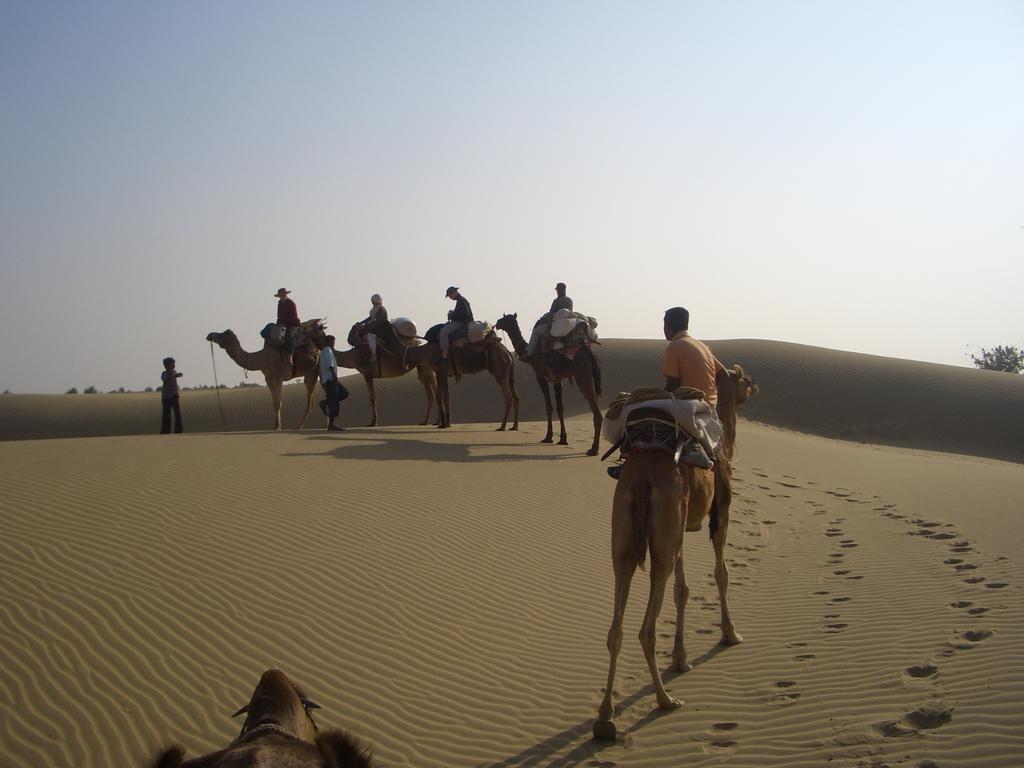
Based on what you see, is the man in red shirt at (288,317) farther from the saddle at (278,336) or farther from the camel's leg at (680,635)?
the camel's leg at (680,635)

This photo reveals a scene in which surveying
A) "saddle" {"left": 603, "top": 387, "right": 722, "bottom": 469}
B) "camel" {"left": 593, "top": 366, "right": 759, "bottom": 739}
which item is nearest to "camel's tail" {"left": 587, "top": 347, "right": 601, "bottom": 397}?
"saddle" {"left": 603, "top": 387, "right": 722, "bottom": 469}

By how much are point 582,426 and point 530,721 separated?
1745 centimetres

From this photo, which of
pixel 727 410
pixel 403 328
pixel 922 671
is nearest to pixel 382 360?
pixel 403 328

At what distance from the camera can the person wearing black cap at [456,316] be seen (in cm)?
2170

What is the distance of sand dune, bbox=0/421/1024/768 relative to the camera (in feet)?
20.8

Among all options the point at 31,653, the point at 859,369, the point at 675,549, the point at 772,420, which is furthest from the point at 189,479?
the point at 859,369

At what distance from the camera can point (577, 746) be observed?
6.35 m

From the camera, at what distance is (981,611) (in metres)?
7.88

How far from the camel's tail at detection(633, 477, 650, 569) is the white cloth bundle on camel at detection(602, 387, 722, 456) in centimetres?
65

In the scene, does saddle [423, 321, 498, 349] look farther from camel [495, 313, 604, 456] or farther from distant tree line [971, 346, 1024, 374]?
distant tree line [971, 346, 1024, 374]

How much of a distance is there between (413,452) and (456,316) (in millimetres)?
5534

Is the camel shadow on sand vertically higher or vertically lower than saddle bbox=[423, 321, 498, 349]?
lower

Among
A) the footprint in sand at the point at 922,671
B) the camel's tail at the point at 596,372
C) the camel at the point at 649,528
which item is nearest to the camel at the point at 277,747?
the camel at the point at 649,528

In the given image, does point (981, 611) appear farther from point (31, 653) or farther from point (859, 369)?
point (859, 369)
